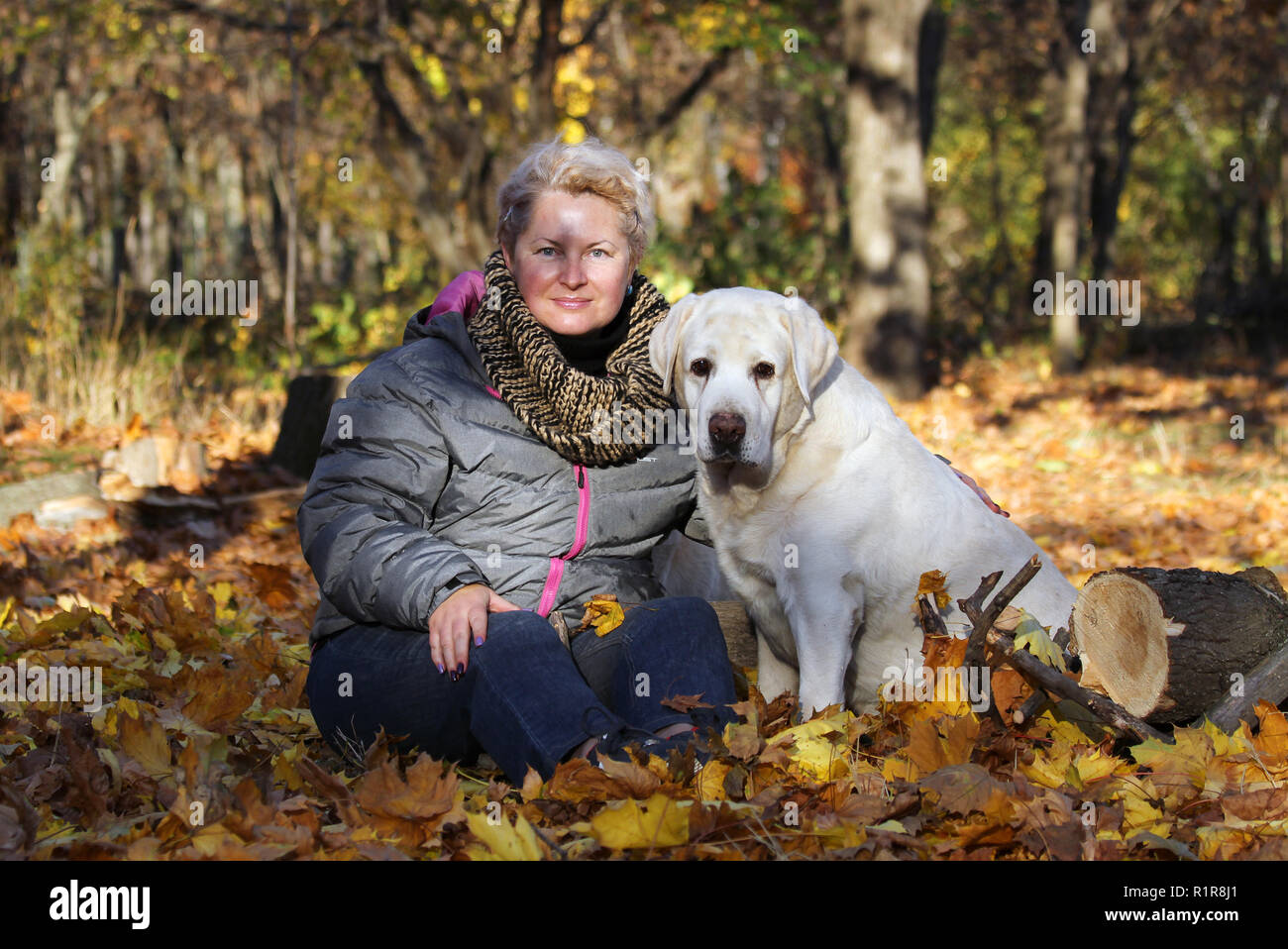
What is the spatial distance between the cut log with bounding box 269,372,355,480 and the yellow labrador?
193 inches

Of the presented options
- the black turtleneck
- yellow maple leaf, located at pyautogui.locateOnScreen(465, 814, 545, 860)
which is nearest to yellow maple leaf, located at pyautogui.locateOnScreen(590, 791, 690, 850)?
yellow maple leaf, located at pyautogui.locateOnScreen(465, 814, 545, 860)

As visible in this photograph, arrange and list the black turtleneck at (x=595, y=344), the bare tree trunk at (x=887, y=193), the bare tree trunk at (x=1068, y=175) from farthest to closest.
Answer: the bare tree trunk at (x=1068, y=175)
the bare tree trunk at (x=887, y=193)
the black turtleneck at (x=595, y=344)

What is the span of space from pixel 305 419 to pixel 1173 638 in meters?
6.32

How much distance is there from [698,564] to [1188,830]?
1.79 m

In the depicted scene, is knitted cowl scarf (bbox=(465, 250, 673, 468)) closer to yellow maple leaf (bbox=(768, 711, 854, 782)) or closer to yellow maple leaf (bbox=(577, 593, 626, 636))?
yellow maple leaf (bbox=(577, 593, 626, 636))

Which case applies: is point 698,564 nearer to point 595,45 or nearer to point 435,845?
point 435,845

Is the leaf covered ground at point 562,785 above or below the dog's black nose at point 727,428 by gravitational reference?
below

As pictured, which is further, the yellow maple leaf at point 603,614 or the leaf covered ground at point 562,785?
the yellow maple leaf at point 603,614

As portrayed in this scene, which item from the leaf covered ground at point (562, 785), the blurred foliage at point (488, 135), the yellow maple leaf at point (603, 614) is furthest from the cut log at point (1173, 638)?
the blurred foliage at point (488, 135)

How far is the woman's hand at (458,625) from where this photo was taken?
3.09 meters

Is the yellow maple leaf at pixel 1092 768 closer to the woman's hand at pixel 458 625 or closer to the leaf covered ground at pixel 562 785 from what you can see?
the leaf covered ground at pixel 562 785

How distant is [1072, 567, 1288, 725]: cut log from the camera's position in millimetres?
3285

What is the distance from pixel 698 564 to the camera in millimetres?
4152

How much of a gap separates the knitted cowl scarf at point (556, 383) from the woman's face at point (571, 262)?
61 mm
